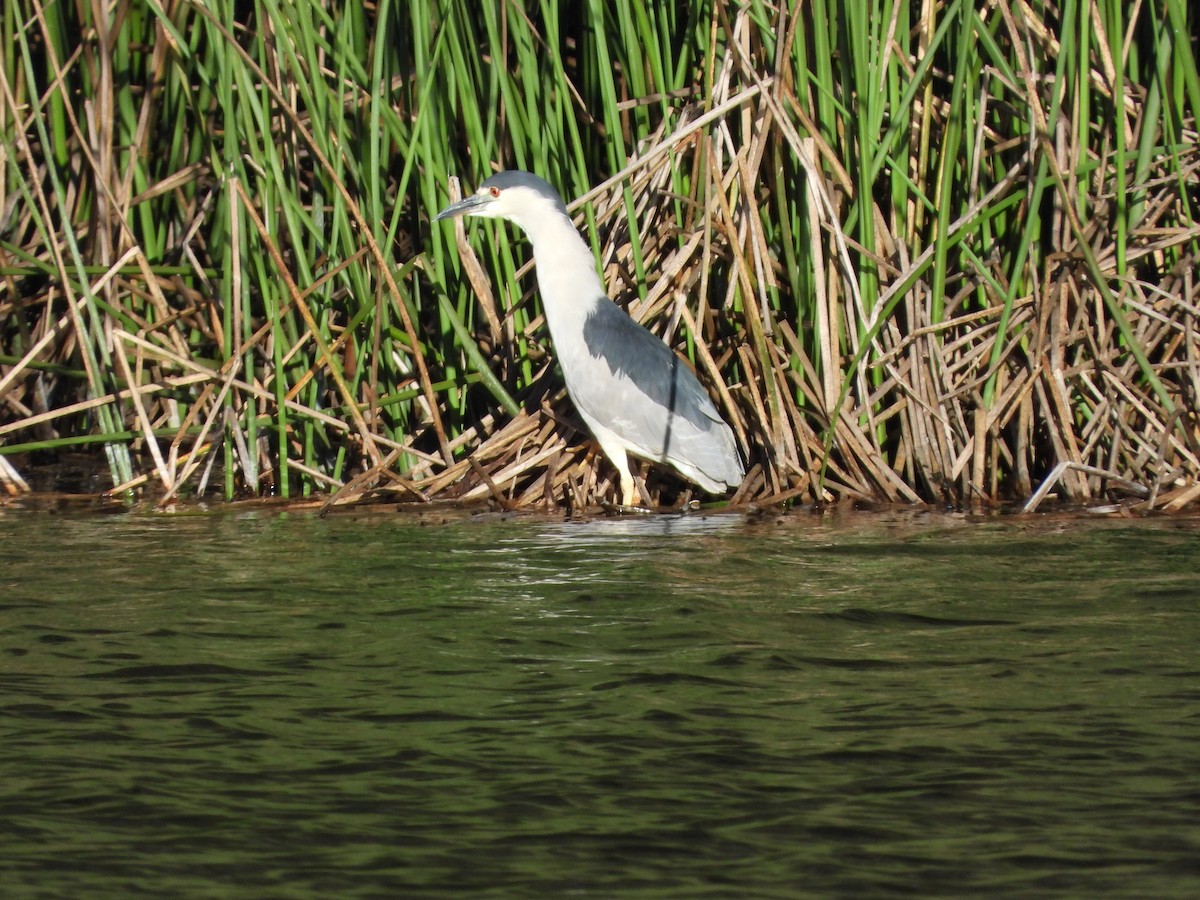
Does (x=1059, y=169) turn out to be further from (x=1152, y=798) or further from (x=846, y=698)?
(x=1152, y=798)

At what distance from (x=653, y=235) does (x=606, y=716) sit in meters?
3.10

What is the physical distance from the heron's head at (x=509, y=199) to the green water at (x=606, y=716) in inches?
49.4

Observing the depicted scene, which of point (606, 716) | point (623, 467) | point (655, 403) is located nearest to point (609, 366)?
point (655, 403)

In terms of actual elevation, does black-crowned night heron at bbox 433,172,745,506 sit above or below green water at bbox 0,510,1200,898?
above

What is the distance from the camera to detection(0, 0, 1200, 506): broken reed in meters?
5.29

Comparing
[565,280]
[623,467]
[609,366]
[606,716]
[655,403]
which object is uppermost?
[565,280]

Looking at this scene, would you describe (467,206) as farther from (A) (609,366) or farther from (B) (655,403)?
(B) (655,403)

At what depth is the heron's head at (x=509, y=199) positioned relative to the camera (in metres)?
5.36

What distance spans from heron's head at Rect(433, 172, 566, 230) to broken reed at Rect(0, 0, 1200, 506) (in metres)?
0.15

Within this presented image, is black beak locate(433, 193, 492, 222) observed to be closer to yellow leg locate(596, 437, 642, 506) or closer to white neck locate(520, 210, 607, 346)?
white neck locate(520, 210, 607, 346)

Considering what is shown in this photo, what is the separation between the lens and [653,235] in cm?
587

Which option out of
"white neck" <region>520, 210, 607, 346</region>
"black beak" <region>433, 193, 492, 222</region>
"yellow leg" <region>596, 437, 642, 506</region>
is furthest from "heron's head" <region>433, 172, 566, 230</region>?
"yellow leg" <region>596, 437, 642, 506</region>

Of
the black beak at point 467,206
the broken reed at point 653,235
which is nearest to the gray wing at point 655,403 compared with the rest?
the broken reed at point 653,235

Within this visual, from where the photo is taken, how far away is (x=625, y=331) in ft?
18.2
